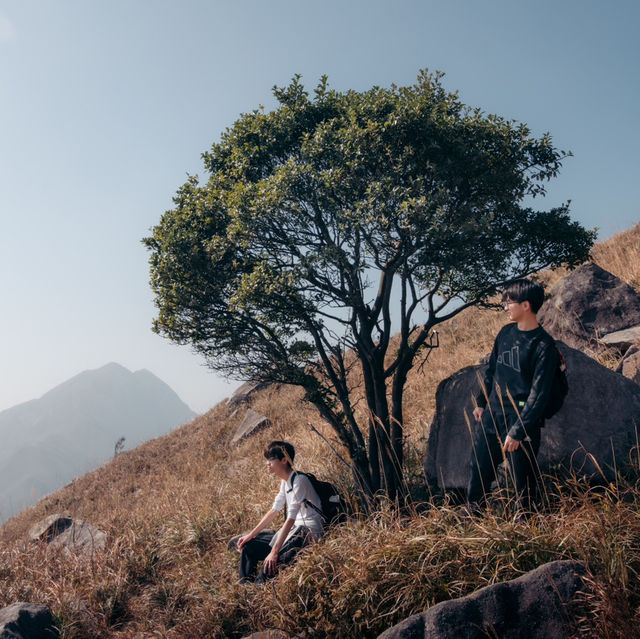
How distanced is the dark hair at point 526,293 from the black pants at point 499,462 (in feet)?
4.43

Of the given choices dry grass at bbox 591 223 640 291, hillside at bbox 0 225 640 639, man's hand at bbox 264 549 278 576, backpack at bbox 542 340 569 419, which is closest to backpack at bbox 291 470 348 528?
hillside at bbox 0 225 640 639

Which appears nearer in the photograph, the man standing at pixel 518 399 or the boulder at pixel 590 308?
the man standing at pixel 518 399

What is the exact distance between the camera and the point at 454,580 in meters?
4.19

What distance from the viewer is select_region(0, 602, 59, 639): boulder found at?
5.31m

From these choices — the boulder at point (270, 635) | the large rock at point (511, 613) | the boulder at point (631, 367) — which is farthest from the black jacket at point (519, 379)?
the boulder at point (631, 367)

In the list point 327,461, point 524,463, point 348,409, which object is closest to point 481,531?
point 524,463

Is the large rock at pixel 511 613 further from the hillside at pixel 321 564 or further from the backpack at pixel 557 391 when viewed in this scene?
the backpack at pixel 557 391

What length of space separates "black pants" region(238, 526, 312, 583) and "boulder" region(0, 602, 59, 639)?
91.4 inches

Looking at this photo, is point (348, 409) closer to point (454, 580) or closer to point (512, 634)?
point (454, 580)

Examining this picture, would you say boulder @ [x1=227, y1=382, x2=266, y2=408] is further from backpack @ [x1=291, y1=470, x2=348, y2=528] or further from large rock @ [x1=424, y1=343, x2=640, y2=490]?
backpack @ [x1=291, y1=470, x2=348, y2=528]

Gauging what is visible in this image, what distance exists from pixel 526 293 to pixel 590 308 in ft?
21.3

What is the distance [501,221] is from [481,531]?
5192 millimetres

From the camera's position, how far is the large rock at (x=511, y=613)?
11.6ft

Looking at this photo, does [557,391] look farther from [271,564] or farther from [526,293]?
[271,564]
